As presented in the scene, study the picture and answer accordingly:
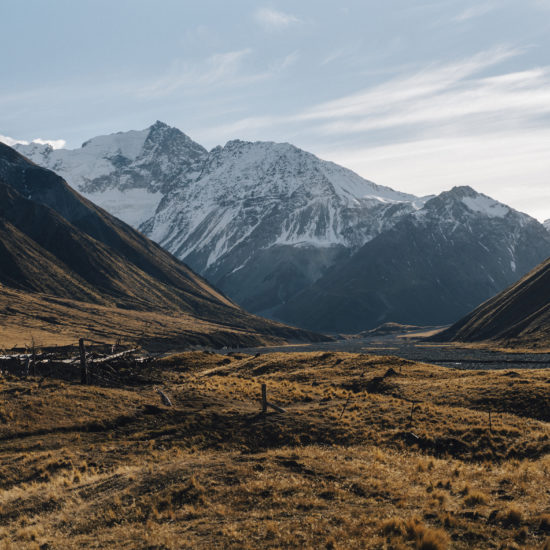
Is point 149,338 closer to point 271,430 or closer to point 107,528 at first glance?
point 271,430

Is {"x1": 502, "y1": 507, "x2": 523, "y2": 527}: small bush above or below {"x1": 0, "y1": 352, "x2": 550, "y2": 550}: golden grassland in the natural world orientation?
above

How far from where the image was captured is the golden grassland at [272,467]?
18.0 meters

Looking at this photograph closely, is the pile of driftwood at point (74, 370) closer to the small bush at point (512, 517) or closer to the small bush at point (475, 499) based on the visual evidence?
the small bush at point (475, 499)

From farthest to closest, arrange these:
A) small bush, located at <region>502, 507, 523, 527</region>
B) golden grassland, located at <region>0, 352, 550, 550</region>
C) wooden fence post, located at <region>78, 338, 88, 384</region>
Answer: wooden fence post, located at <region>78, 338, 88, 384</region> → golden grassland, located at <region>0, 352, 550, 550</region> → small bush, located at <region>502, 507, 523, 527</region>

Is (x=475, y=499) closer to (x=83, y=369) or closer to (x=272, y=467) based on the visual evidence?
(x=272, y=467)

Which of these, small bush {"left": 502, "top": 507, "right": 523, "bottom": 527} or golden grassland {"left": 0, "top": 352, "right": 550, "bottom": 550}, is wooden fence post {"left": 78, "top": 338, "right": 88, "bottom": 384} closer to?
golden grassland {"left": 0, "top": 352, "right": 550, "bottom": 550}

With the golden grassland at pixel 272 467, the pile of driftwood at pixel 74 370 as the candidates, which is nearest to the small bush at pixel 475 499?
the golden grassland at pixel 272 467

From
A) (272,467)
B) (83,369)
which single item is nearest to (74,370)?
(83,369)

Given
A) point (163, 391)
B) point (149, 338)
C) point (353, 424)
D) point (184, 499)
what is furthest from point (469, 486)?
point (149, 338)

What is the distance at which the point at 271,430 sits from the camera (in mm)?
35281

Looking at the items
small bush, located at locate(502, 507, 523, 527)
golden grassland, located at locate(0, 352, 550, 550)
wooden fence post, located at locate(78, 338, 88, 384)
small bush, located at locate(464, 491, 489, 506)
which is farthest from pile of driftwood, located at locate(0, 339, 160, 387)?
small bush, located at locate(502, 507, 523, 527)

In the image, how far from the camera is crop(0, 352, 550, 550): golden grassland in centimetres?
1803

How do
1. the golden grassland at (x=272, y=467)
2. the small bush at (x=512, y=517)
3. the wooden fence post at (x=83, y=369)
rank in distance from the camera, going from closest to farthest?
the small bush at (x=512, y=517) < the golden grassland at (x=272, y=467) < the wooden fence post at (x=83, y=369)

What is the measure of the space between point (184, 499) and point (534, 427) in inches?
1022
